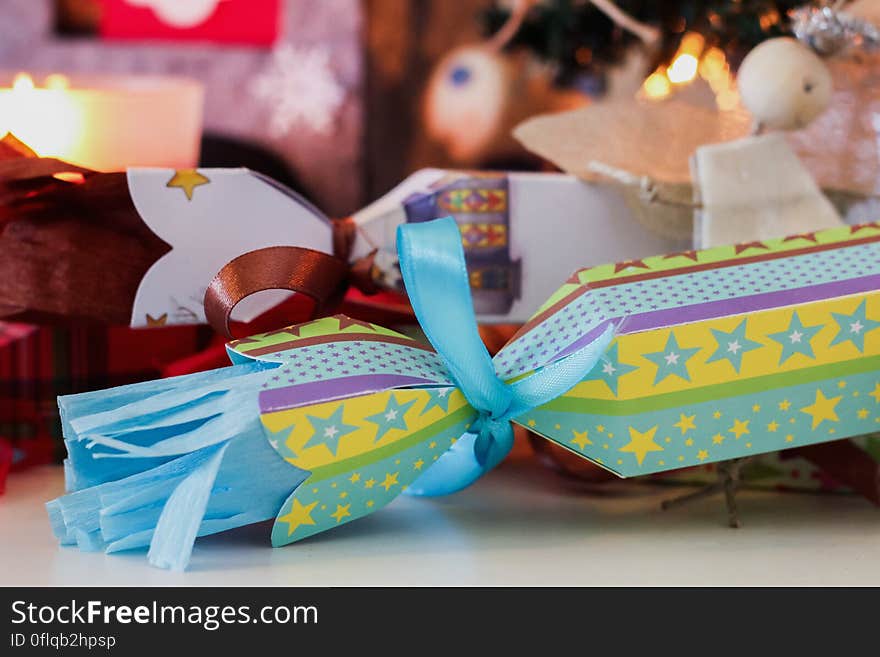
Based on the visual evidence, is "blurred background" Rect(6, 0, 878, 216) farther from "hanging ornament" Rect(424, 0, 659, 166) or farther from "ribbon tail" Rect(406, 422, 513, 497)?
"ribbon tail" Rect(406, 422, 513, 497)

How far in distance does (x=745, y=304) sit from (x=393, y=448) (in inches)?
6.1

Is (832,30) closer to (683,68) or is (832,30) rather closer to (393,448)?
(683,68)

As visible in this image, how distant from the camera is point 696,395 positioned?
40 cm

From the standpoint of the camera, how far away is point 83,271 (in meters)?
0.47

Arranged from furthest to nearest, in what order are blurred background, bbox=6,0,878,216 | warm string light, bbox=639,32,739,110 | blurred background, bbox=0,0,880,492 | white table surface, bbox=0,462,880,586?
blurred background, bbox=6,0,878,216
blurred background, bbox=0,0,880,492
warm string light, bbox=639,32,739,110
white table surface, bbox=0,462,880,586

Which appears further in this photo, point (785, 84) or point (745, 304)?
point (785, 84)

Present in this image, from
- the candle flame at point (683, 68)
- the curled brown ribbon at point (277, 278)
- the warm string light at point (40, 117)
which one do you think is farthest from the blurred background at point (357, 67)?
the curled brown ribbon at point (277, 278)

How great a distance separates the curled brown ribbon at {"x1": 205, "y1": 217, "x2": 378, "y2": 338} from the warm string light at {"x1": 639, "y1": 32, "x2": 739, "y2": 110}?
1.03ft

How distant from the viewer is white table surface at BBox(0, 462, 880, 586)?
0.36 metres

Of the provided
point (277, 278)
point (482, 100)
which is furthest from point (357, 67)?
point (277, 278)

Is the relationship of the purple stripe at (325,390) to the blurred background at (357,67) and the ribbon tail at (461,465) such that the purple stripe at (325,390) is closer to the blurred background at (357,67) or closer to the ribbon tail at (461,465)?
the ribbon tail at (461,465)

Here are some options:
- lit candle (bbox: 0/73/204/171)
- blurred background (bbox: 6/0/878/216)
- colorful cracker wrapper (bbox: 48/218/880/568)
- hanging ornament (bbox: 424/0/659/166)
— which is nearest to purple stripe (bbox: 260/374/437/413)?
colorful cracker wrapper (bbox: 48/218/880/568)

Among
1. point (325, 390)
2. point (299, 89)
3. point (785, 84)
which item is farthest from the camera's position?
point (299, 89)

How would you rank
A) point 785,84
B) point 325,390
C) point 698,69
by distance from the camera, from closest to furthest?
point 325,390 < point 785,84 < point 698,69
